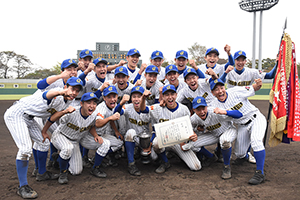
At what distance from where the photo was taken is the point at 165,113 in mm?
4676

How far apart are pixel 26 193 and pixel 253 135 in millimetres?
3985

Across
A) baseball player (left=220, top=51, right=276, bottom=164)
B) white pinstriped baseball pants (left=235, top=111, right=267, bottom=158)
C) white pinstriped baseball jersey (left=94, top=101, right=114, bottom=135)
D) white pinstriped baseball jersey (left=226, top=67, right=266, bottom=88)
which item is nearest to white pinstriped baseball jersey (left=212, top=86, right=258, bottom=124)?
white pinstriped baseball pants (left=235, top=111, right=267, bottom=158)

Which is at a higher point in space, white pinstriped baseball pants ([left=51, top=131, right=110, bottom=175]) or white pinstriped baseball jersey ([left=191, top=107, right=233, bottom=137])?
white pinstriped baseball jersey ([left=191, top=107, right=233, bottom=137])

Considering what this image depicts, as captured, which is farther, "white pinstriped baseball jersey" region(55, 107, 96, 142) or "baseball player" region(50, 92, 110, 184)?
"white pinstriped baseball jersey" region(55, 107, 96, 142)

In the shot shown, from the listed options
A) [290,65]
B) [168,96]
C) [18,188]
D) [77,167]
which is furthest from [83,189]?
[290,65]

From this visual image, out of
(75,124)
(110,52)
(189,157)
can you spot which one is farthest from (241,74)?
(110,52)

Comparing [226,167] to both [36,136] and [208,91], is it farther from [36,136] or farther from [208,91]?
[36,136]

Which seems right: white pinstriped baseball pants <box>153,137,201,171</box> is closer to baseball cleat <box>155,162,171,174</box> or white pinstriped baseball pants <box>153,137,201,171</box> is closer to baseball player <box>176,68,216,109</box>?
baseball cleat <box>155,162,171,174</box>

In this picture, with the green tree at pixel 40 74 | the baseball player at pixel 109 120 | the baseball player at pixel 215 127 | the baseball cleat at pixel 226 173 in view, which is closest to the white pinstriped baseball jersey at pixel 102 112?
the baseball player at pixel 109 120

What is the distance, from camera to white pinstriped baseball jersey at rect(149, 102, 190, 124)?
15.2 ft

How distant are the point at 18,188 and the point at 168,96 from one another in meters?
3.00

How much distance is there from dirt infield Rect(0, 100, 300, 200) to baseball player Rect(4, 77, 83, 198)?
0.70 feet

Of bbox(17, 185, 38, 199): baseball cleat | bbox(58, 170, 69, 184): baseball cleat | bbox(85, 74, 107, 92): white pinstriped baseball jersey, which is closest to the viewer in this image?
bbox(17, 185, 38, 199): baseball cleat

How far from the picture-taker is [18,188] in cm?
359
